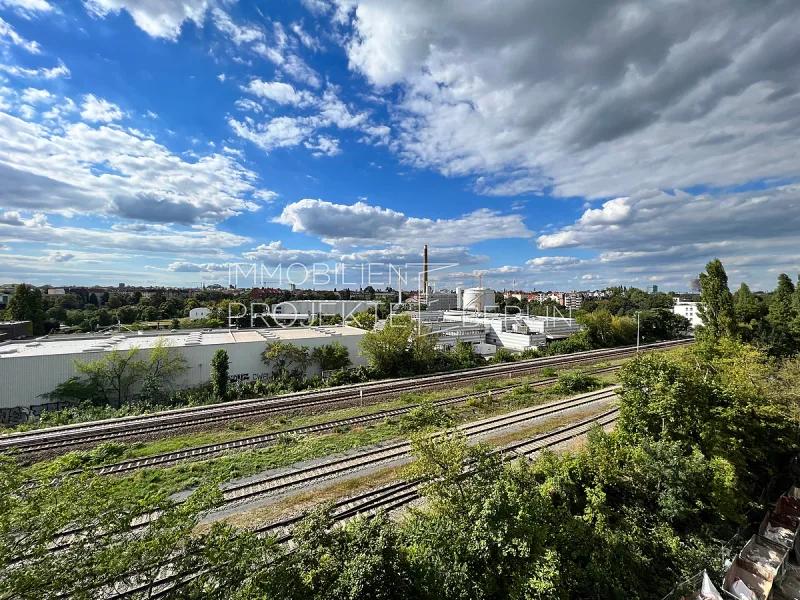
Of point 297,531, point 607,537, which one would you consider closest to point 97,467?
point 297,531

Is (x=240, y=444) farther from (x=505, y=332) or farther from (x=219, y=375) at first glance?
(x=505, y=332)

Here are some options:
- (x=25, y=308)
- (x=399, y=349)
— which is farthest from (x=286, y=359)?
(x=25, y=308)

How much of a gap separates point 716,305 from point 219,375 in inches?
1322

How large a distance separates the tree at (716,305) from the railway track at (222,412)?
1172cm

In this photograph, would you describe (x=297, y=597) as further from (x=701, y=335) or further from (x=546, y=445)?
(x=701, y=335)

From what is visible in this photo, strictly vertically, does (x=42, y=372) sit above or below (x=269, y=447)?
above

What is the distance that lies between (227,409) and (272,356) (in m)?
6.20

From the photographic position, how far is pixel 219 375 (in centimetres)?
2100

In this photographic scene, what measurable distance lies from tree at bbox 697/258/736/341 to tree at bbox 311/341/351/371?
83.6ft

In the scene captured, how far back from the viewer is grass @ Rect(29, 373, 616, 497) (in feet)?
35.8

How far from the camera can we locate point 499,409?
60.8ft

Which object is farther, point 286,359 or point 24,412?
point 286,359

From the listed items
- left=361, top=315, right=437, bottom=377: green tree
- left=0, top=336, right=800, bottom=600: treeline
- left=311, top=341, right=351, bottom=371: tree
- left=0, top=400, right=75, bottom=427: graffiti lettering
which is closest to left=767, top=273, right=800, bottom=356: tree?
left=0, top=336, right=800, bottom=600: treeline

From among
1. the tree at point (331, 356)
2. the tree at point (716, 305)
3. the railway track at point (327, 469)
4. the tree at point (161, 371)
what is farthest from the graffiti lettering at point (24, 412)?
the tree at point (716, 305)
